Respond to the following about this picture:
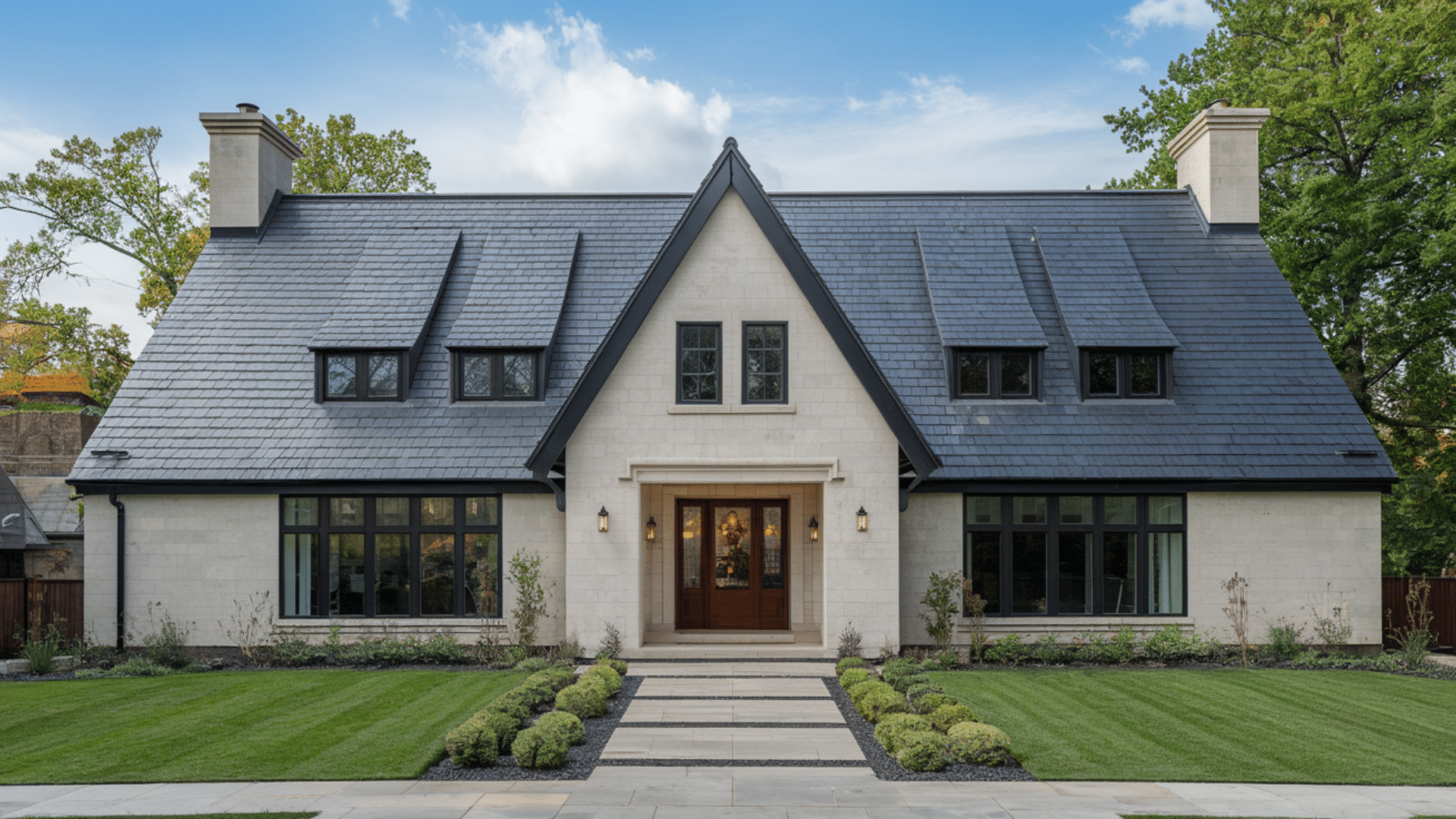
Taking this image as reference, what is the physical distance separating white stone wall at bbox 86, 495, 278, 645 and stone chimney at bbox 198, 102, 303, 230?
6.82 metres

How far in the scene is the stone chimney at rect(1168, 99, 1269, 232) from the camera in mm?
18812

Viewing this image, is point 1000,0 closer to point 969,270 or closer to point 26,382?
point 969,270

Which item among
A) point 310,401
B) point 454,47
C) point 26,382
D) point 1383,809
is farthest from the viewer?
point 26,382

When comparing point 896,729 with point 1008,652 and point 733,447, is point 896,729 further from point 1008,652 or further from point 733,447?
point 733,447

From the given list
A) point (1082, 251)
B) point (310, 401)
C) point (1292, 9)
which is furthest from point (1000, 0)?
point (310, 401)

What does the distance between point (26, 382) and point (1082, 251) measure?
46.5m

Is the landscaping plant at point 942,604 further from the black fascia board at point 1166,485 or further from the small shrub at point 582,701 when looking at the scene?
the small shrub at point 582,701

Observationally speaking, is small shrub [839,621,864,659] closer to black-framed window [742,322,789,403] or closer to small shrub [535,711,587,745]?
black-framed window [742,322,789,403]

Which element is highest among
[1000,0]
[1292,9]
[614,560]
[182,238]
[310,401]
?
[1292,9]

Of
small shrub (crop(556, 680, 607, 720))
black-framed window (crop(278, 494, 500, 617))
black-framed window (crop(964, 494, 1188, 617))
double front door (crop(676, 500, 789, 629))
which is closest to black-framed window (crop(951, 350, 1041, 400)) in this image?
black-framed window (crop(964, 494, 1188, 617))

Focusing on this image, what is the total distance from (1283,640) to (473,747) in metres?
13.7

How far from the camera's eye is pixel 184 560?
607 inches

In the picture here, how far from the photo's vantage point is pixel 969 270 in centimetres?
1812

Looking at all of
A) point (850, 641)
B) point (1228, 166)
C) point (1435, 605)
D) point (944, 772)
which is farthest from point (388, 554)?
point (1435, 605)
